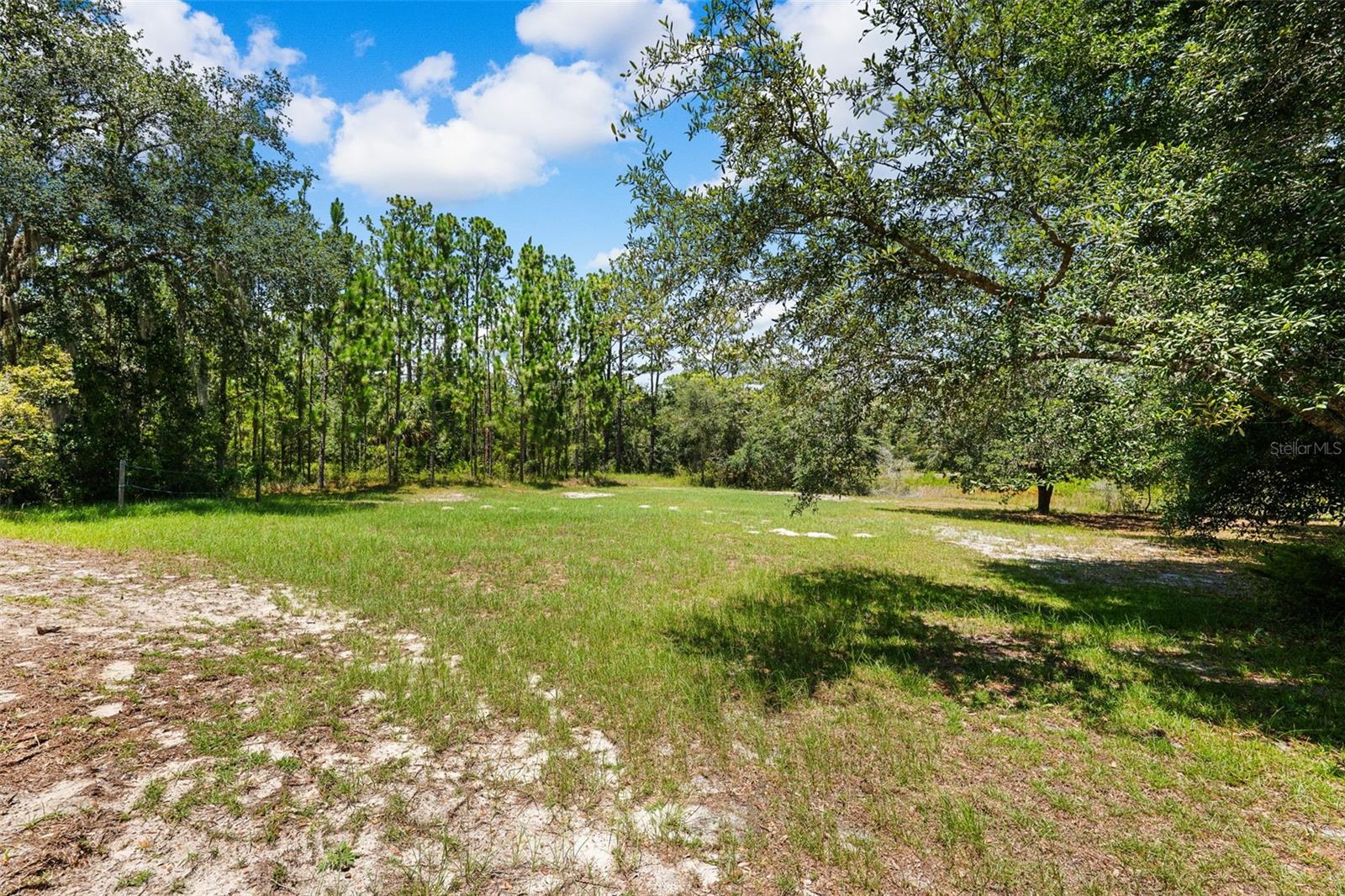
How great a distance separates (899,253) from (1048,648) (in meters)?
5.33

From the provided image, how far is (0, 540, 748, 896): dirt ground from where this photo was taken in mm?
2750

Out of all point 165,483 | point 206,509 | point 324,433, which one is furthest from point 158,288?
point 324,433

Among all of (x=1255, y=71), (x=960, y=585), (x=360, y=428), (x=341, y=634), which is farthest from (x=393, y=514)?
(x=1255, y=71)

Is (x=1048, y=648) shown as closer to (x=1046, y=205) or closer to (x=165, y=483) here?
(x=1046, y=205)

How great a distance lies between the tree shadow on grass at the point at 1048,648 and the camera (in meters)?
5.10

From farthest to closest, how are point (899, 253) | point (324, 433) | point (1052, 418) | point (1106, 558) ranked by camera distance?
point (324, 433) → point (1106, 558) → point (1052, 418) → point (899, 253)

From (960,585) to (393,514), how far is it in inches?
632

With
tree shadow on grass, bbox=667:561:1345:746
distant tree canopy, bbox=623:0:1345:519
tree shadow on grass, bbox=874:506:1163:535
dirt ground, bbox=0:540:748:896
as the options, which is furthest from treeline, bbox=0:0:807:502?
tree shadow on grass, bbox=874:506:1163:535

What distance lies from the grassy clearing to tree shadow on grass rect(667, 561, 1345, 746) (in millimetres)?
41

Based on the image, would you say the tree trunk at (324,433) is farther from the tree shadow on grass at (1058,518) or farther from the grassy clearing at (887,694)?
the tree shadow on grass at (1058,518)

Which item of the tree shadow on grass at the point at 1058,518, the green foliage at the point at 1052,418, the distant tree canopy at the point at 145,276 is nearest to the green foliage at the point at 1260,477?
the green foliage at the point at 1052,418

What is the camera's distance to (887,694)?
5.19 m

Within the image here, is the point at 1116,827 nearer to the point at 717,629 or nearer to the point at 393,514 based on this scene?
the point at 717,629

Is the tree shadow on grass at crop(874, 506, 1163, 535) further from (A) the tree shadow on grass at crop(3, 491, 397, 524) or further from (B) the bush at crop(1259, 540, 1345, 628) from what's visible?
(A) the tree shadow on grass at crop(3, 491, 397, 524)
